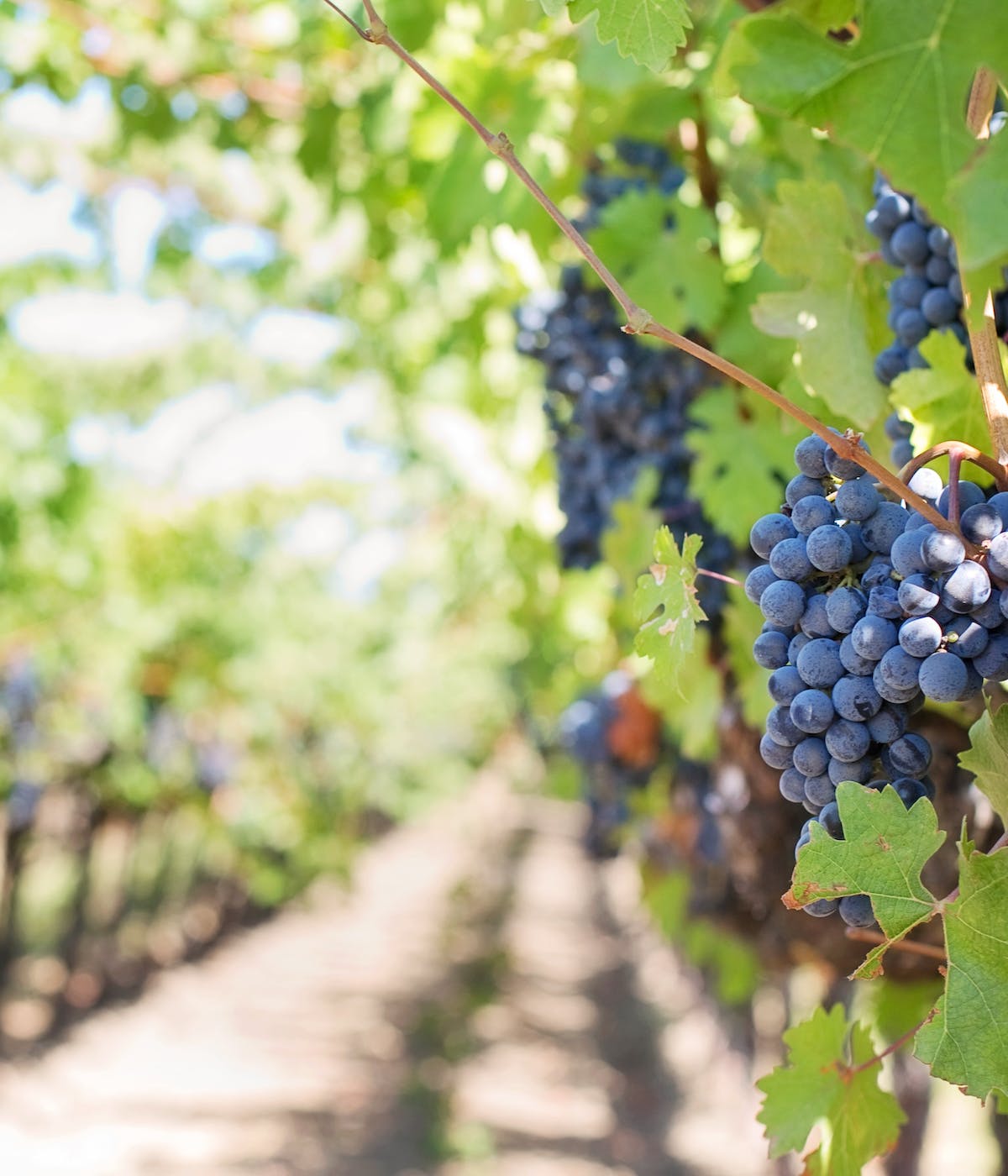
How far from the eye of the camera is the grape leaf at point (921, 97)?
79cm

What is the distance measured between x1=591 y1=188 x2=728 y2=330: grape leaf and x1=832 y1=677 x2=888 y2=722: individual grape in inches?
42.3

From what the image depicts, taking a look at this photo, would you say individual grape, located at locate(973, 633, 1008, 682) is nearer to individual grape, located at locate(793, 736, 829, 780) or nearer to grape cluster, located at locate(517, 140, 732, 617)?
individual grape, located at locate(793, 736, 829, 780)

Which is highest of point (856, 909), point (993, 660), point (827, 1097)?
point (993, 660)

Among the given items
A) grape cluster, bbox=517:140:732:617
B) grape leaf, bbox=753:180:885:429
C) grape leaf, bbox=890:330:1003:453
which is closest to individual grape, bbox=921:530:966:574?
grape leaf, bbox=890:330:1003:453

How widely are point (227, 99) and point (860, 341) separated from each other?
9.97 ft

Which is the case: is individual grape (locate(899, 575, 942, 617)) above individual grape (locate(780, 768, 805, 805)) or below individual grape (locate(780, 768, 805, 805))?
above

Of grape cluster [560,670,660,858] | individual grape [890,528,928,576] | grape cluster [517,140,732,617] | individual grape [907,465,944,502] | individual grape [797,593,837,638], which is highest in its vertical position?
individual grape [907,465,944,502]

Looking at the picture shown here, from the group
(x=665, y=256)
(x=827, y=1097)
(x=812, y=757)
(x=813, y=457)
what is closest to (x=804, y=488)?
(x=813, y=457)

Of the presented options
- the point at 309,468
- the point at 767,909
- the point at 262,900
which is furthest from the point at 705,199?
the point at 262,900

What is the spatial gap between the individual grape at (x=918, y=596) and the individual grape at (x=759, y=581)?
0.42 ft

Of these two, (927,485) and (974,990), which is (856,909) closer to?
(974,990)

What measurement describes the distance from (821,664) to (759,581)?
0.11 m

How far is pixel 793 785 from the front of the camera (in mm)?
1044

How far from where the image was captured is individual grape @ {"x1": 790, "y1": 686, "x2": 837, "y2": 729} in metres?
0.97
